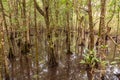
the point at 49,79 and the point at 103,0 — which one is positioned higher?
the point at 103,0

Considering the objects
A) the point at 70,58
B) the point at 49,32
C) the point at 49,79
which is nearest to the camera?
the point at 49,79

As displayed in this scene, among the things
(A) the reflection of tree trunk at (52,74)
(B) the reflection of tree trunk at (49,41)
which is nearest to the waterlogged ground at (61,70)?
(A) the reflection of tree trunk at (52,74)

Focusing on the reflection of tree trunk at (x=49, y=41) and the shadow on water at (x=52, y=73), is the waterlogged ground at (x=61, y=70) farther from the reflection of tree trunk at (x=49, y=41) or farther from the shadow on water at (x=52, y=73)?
the reflection of tree trunk at (x=49, y=41)

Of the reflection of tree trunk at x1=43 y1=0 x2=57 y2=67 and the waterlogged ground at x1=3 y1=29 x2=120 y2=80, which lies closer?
the waterlogged ground at x1=3 y1=29 x2=120 y2=80

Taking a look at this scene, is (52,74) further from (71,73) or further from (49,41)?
(49,41)

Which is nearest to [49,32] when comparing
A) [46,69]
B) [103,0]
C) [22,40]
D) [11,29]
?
[46,69]

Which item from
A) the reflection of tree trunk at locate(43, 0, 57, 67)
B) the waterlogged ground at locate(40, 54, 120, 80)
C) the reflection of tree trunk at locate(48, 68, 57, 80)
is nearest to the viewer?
the waterlogged ground at locate(40, 54, 120, 80)

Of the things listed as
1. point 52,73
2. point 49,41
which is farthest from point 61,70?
point 49,41

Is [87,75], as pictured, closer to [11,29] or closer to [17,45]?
[17,45]

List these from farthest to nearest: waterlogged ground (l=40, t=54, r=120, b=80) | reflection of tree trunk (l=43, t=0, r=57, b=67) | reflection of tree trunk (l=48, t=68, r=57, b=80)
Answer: reflection of tree trunk (l=43, t=0, r=57, b=67), reflection of tree trunk (l=48, t=68, r=57, b=80), waterlogged ground (l=40, t=54, r=120, b=80)

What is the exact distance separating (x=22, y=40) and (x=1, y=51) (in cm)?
752

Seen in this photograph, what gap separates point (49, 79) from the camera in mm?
10172

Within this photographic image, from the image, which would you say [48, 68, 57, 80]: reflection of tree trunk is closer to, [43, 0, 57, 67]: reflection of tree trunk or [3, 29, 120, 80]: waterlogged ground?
[3, 29, 120, 80]: waterlogged ground

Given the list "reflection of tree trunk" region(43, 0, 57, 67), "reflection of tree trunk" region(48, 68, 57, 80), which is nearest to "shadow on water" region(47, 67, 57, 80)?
"reflection of tree trunk" region(48, 68, 57, 80)
